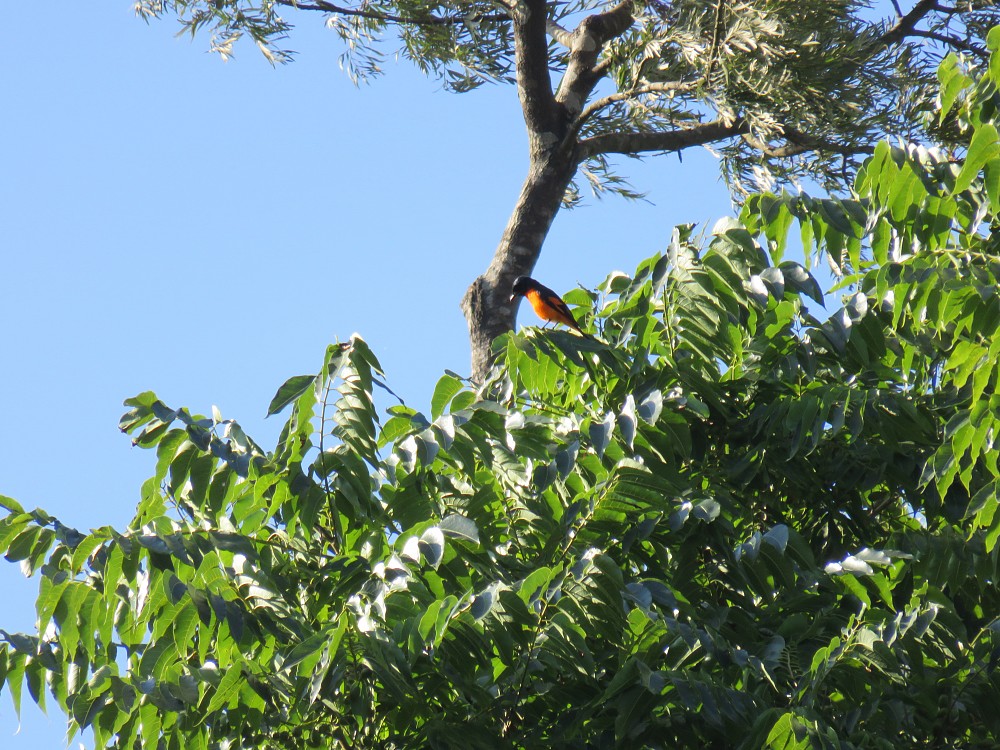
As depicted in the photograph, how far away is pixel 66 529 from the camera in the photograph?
8.64ft

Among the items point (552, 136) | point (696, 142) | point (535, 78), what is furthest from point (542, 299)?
point (696, 142)

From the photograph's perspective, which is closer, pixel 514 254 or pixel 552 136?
pixel 514 254

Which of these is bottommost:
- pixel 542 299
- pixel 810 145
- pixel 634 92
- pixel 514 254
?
pixel 542 299

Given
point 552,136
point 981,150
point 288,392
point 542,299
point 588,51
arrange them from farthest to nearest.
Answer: point 588,51
point 552,136
point 542,299
point 981,150
point 288,392

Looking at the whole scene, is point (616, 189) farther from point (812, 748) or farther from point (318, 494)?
point (812, 748)

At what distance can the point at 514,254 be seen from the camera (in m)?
5.89

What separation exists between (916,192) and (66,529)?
2.36 meters

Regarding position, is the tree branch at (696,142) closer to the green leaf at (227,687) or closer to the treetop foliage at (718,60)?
the treetop foliage at (718,60)

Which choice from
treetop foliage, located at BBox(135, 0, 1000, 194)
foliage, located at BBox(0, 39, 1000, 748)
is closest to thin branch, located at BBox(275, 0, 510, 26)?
treetop foliage, located at BBox(135, 0, 1000, 194)

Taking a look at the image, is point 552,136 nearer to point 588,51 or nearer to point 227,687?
point 588,51

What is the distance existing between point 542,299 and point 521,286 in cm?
45

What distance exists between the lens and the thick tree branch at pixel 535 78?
643cm

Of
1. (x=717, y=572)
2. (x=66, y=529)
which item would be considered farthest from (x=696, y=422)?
(x=66, y=529)

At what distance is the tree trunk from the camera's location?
557cm
